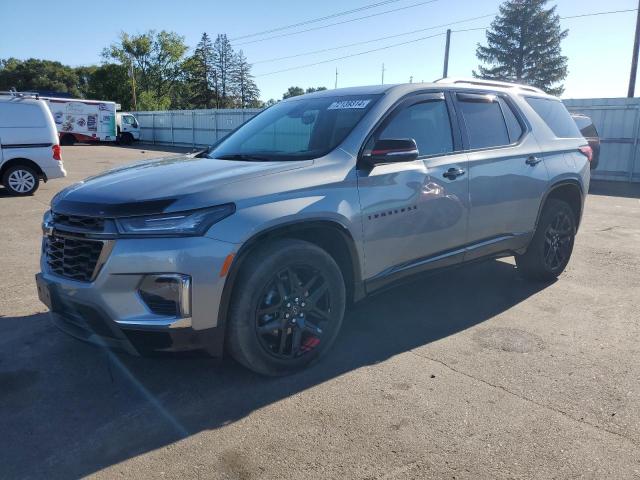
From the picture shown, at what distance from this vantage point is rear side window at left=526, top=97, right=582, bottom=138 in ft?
17.5

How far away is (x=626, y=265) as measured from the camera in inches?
248

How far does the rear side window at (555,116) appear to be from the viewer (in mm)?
5340

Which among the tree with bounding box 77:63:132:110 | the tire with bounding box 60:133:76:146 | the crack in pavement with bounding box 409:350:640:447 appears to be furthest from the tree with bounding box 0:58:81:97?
the crack in pavement with bounding box 409:350:640:447

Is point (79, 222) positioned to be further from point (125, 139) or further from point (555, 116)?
point (125, 139)

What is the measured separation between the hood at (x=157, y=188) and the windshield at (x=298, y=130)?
285 millimetres

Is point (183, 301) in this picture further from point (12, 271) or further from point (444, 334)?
point (12, 271)

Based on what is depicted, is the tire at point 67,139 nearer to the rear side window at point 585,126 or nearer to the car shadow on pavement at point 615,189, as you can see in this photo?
the car shadow on pavement at point 615,189

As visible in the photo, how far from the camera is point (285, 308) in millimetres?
3322

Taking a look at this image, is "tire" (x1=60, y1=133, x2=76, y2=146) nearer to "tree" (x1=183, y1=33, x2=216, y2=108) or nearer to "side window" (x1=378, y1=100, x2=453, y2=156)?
"side window" (x1=378, y1=100, x2=453, y2=156)

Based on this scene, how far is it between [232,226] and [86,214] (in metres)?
0.84

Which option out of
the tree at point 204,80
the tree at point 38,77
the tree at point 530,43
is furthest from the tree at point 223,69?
the tree at point 530,43

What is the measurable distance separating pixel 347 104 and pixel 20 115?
30.8 ft

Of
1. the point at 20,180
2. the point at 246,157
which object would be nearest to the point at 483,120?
the point at 246,157

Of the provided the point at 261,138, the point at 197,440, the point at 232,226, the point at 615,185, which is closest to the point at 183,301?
the point at 232,226
